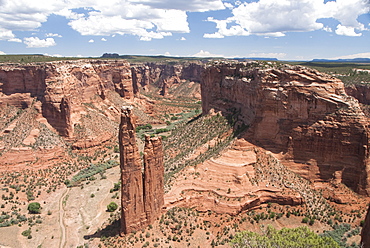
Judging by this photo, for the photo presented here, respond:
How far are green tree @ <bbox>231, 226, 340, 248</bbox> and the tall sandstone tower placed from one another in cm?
1327

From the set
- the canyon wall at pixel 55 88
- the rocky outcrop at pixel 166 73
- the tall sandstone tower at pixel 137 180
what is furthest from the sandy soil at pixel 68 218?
the rocky outcrop at pixel 166 73

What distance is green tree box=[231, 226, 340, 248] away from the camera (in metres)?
23.6

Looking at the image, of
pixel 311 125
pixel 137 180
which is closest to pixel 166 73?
pixel 311 125

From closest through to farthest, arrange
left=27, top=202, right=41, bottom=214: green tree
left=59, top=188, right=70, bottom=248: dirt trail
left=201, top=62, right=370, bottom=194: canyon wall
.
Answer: left=59, top=188, right=70, bottom=248: dirt trail < left=201, top=62, right=370, bottom=194: canyon wall < left=27, top=202, right=41, bottom=214: green tree

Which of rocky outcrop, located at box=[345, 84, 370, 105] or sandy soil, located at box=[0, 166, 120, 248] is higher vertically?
rocky outcrop, located at box=[345, 84, 370, 105]

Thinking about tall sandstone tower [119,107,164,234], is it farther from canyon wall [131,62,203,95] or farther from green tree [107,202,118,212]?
canyon wall [131,62,203,95]

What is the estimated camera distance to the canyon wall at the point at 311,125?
131ft

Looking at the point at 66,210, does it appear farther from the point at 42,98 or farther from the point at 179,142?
the point at 42,98

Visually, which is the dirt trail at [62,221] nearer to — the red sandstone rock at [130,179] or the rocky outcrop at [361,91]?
the red sandstone rock at [130,179]

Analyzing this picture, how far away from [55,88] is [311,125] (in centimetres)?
5436

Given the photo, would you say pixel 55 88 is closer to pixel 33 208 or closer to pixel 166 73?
pixel 33 208

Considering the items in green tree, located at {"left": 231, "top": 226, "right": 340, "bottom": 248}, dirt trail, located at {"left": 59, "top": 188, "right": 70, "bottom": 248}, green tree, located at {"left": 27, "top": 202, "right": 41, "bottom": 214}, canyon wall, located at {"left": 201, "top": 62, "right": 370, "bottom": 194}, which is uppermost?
canyon wall, located at {"left": 201, "top": 62, "right": 370, "bottom": 194}

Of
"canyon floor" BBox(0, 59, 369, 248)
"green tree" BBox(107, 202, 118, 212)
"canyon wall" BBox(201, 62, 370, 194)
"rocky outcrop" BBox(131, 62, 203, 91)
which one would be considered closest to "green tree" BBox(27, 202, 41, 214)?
"canyon floor" BBox(0, 59, 369, 248)

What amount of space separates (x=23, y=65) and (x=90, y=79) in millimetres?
17677
